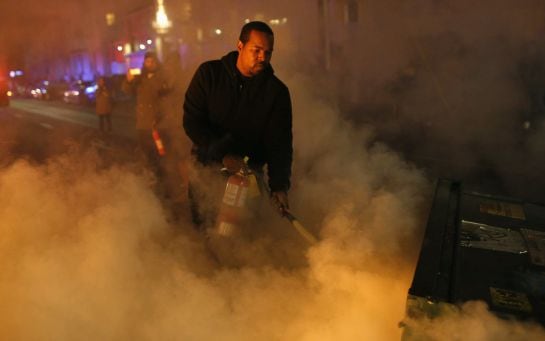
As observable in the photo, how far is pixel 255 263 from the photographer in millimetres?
2262

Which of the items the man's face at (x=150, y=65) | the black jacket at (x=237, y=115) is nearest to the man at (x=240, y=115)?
the black jacket at (x=237, y=115)

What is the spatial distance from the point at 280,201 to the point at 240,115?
406 mm

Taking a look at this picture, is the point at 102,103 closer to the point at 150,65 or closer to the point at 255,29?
the point at 150,65

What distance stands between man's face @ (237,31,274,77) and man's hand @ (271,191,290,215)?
20.1 inches

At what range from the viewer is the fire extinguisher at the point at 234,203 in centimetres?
206

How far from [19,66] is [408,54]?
344 cm

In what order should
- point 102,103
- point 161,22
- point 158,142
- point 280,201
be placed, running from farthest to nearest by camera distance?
point 102,103, point 161,22, point 158,142, point 280,201

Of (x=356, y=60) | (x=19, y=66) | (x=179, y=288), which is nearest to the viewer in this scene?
(x=179, y=288)

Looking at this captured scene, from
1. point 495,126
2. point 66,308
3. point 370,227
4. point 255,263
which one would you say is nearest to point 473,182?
point 495,126

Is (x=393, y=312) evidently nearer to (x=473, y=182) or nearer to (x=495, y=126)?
(x=473, y=182)

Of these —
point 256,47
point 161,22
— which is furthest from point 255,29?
point 161,22

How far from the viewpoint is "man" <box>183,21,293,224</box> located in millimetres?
2090

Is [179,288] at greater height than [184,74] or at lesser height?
lesser

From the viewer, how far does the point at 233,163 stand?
204 cm
